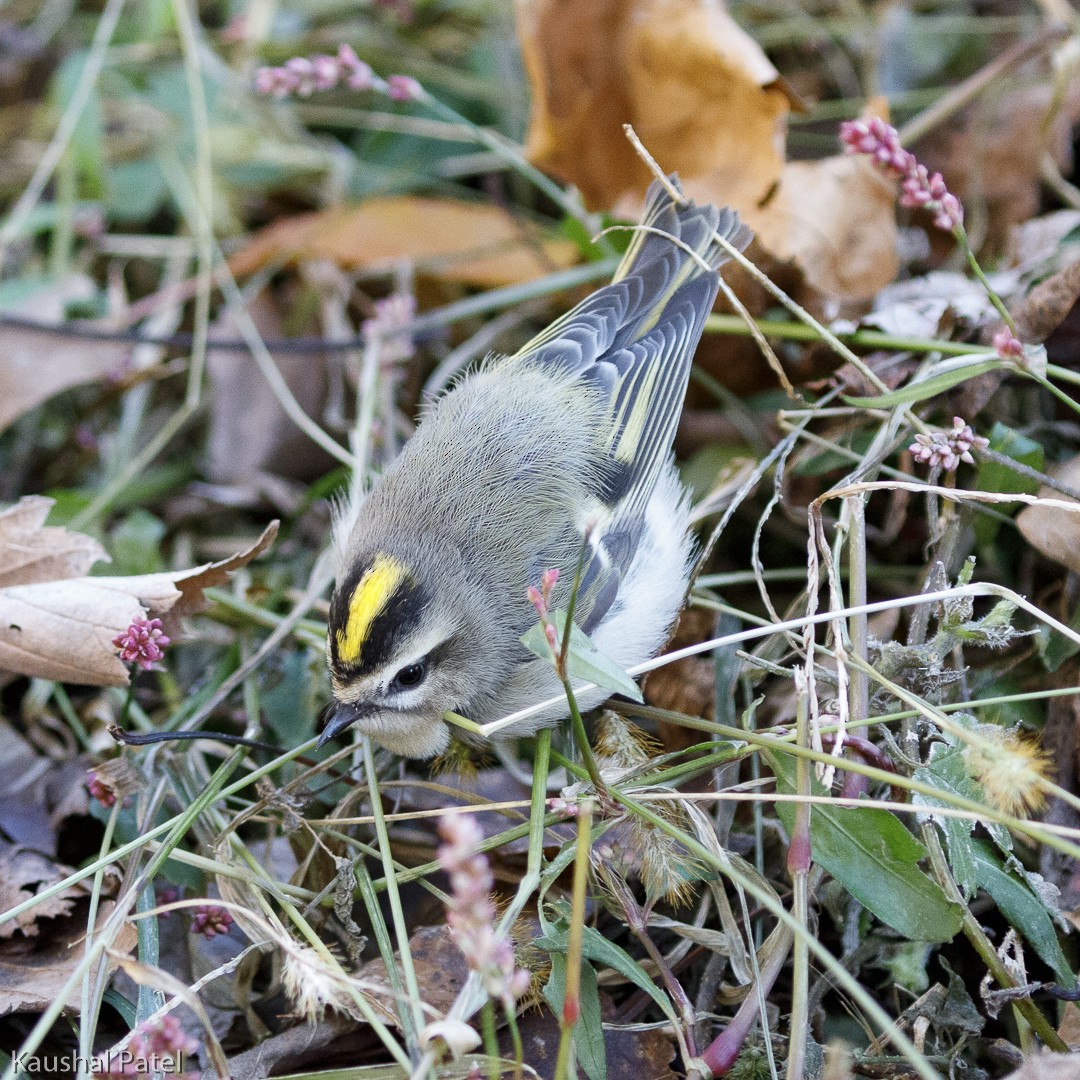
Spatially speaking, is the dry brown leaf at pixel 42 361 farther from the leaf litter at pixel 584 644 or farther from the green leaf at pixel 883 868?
the green leaf at pixel 883 868

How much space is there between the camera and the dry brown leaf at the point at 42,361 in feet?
9.49

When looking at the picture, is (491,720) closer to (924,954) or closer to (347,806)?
(347,806)

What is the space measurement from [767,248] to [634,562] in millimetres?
830

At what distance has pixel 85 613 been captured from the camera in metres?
2.07

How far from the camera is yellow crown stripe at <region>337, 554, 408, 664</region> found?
6.15 ft

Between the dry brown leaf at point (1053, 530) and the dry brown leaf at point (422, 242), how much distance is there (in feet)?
4.86

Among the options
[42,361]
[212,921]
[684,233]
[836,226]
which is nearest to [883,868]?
[212,921]

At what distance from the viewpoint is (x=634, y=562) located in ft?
7.28

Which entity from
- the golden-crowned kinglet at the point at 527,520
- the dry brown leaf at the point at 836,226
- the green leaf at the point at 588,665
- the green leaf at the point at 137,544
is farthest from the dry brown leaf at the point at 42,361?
the green leaf at the point at 588,665

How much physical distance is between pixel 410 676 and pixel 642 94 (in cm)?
173

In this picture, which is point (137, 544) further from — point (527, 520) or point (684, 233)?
point (684, 233)

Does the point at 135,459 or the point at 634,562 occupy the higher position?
the point at 634,562

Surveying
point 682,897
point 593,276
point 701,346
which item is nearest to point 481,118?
point 593,276

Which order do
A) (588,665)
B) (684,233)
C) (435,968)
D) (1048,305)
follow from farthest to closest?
(684,233) < (1048,305) < (435,968) < (588,665)
